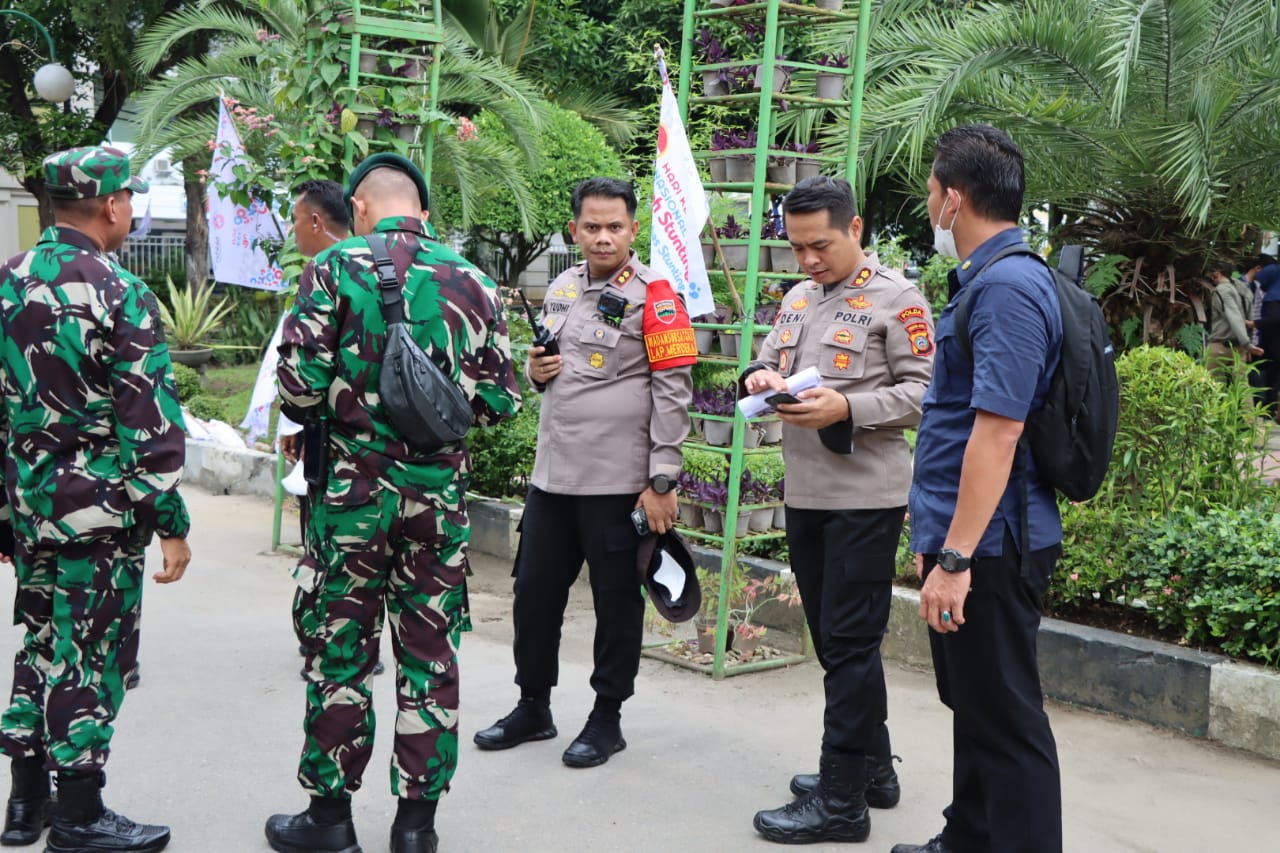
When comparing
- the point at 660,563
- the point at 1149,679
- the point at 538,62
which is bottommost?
the point at 1149,679

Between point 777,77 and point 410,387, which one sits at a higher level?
point 777,77

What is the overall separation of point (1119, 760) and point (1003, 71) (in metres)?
6.13

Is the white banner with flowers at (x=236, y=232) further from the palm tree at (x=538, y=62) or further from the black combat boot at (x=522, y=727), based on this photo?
the palm tree at (x=538, y=62)

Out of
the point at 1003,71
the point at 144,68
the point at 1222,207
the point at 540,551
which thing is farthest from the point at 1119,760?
the point at 144,68

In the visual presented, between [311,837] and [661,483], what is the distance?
155cm

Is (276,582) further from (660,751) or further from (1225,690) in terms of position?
(1225,690)

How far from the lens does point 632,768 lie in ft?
14.4

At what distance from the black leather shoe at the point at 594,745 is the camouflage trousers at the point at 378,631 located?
34.1 inches

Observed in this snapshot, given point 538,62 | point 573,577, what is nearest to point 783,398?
point 573,577

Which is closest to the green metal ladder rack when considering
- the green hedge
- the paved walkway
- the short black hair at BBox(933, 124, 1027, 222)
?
the paved walkway

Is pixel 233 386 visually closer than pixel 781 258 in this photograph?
No

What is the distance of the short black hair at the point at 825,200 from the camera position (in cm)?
390

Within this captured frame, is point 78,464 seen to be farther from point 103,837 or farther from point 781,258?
point 781,258

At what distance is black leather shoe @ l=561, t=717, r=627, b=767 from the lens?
4.36 metres
